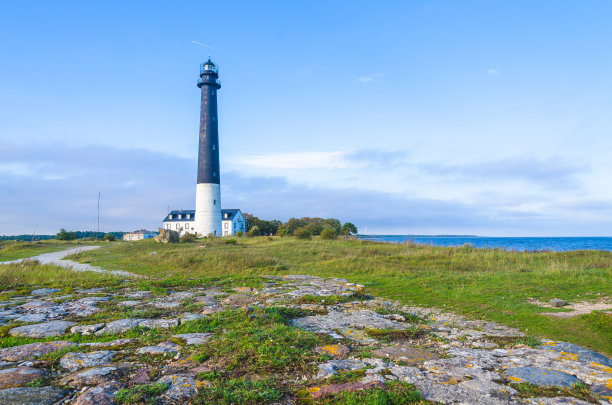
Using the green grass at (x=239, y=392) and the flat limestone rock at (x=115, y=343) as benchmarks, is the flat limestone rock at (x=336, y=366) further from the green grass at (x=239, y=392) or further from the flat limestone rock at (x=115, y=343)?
the flat limestone rock at (x=115, y=343)

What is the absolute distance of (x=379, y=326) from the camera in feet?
19.8

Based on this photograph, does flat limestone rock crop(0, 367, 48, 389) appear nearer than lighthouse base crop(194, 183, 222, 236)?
Yes

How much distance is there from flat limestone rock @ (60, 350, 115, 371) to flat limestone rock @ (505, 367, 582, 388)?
14.2 feet

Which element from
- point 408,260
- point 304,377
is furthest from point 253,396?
point 408,260

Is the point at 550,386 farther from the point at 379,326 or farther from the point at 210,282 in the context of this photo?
the point at 210,282

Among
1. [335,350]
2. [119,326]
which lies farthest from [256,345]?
[119,326]

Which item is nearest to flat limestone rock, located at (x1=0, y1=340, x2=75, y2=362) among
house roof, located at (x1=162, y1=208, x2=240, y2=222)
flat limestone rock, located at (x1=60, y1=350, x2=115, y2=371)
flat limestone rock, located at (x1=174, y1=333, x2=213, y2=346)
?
flat limestone rock, located at (x1=60, y1=350, x2=115, y2=371)

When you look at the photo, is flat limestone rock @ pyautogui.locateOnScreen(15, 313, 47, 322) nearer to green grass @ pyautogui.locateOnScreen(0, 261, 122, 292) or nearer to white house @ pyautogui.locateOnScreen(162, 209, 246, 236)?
green grass @ pyautogui.locateOnScreen(0, 261, 122, 292)

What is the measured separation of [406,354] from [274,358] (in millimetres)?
1584

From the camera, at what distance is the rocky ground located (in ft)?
11.2

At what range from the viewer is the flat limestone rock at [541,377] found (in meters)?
3.68

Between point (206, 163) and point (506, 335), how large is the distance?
40.7 meters

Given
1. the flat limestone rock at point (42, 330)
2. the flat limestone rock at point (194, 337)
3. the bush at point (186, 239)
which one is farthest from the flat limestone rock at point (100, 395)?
the bush at point (186, 239)

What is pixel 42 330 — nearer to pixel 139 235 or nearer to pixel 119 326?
pixel 119 326
